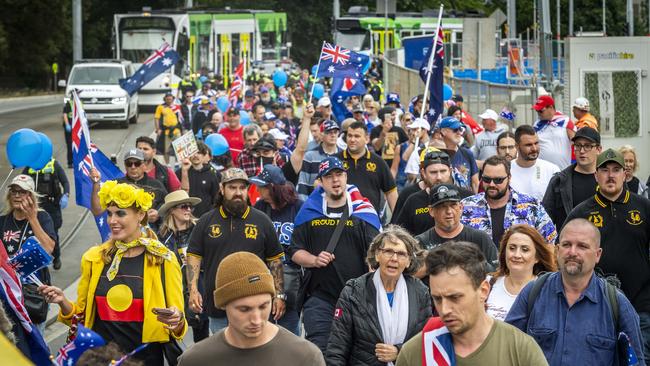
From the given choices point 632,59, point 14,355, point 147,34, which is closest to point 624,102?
point 632,59

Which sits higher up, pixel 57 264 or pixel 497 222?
pixel 497 222

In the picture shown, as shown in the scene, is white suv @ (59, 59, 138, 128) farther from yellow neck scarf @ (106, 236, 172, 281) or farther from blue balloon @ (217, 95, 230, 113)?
yellow neck scarf @ (106, 236, 172, 281)

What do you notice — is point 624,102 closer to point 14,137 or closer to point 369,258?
point 14,137

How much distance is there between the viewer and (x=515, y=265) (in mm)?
6836

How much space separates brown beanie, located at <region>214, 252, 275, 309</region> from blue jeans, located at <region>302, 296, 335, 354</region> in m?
3.64

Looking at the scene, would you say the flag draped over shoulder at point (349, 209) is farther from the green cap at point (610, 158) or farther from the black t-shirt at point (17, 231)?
the black t-shirt at point (17, 231)

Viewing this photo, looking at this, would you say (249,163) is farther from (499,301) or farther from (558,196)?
(499,301)

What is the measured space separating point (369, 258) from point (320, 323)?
1368 millimetres

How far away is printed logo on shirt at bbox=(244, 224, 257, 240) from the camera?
8750 millimetres

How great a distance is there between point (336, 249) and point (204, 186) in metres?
4.33

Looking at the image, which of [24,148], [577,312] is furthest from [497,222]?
[24,148]

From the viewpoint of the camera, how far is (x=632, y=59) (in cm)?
1934

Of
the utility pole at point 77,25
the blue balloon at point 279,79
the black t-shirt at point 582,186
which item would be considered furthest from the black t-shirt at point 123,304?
the utility pole at point 77,25

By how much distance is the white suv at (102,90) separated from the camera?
36.8m
